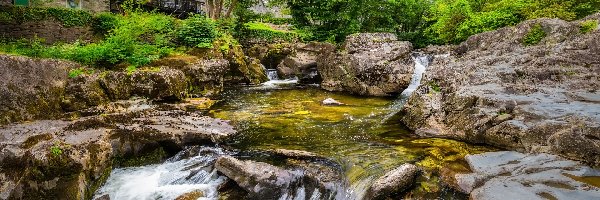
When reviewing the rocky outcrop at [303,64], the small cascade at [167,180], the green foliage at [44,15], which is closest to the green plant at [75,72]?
the small cascade at [167,180]

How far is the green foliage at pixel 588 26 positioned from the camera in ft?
36.6

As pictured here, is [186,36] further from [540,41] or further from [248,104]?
[540,41]

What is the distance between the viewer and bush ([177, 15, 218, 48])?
1672 centimetres

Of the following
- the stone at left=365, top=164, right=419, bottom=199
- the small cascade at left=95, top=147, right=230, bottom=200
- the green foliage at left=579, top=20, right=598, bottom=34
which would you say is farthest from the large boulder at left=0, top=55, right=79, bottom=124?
the green foliage at left=579, top=20, right=598, bottom=34

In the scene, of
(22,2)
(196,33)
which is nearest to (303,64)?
(196,33)

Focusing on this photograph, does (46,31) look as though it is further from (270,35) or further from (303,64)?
(303,64)

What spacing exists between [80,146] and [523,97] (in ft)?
29.2

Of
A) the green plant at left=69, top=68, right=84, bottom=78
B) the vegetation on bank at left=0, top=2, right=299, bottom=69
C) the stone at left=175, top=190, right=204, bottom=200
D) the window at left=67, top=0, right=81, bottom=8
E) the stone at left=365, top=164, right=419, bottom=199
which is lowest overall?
the stone at left=175, top=190, right=204, bottom=200

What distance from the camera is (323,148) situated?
26.5ft

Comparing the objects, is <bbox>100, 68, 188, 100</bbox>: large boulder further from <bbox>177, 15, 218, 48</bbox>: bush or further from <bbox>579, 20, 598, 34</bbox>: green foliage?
<bbox>579, 20, 598, 34</bbox>: green foliage

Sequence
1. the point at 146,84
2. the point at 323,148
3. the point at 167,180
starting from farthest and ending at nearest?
the point at 146,84
the point at 323,148
the point at 167,180

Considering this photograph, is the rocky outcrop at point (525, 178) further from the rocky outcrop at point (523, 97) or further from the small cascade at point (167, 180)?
the small cascade at point (167, 180)

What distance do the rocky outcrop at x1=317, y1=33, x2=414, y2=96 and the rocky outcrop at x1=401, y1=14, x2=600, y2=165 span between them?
135 inches

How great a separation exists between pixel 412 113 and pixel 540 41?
20.1 ft
